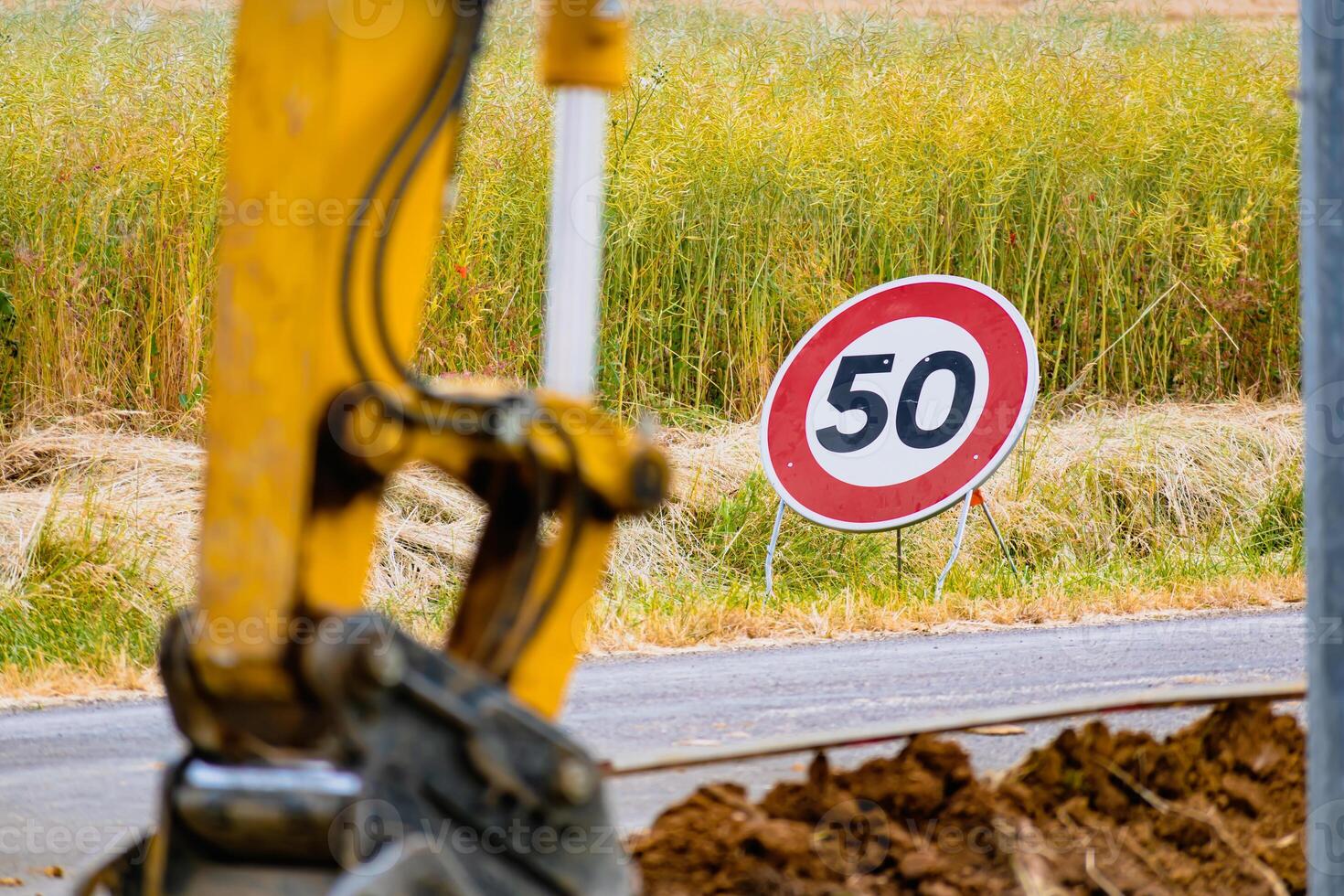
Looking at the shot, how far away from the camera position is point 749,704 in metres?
3.96

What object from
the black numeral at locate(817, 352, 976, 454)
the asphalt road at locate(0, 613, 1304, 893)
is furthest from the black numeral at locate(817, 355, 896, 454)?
the asphalt road at locate(0, 613, 1304, 893)

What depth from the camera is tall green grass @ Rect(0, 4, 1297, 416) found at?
7.24 meters

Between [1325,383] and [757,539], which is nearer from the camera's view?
[1325,383]

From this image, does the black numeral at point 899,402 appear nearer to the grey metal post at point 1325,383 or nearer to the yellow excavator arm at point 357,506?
the yellow excavator arm at point 357,506

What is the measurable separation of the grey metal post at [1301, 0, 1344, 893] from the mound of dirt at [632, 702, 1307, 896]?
79 centimetres

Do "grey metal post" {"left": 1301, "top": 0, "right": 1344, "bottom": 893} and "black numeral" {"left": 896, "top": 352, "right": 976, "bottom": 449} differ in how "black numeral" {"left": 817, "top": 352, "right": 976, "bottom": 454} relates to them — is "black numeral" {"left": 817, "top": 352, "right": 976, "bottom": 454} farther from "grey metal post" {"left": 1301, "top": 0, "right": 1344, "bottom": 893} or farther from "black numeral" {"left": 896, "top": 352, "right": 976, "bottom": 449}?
"grey metal post" {"left": 1301, "top": 0, "right": 1344, "bottom": 893}

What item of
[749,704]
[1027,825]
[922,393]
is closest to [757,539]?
[922,393]

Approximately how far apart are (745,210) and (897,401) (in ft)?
7.86

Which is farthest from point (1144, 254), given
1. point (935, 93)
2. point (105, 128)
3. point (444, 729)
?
point (444, 729)

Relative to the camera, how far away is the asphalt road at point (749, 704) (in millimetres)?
2969

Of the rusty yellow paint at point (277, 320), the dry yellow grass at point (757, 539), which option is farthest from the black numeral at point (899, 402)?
the rusty yellow paint at point (277, 320)

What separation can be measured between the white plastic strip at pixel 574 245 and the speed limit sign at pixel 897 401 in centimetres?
406

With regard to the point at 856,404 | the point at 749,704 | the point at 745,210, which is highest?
the point at 745,210

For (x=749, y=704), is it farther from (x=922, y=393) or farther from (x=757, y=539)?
(x=757, y=539)
